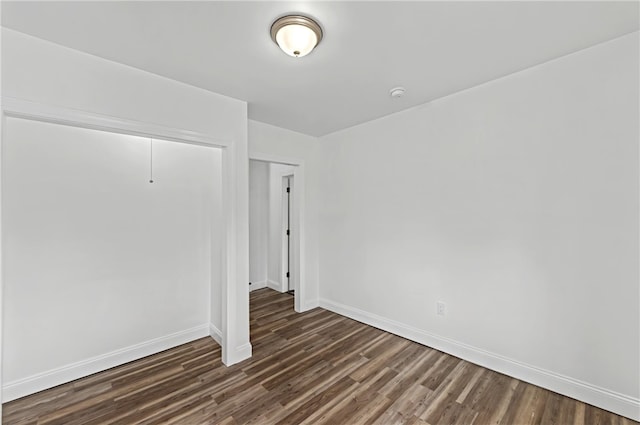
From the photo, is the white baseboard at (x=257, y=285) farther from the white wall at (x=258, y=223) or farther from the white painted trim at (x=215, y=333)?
the white painted trim at (x=215, y=333)

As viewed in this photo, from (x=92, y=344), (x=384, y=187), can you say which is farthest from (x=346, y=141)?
(x=92, y=344)

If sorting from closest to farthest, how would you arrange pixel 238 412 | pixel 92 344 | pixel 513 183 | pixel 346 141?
pixel 238 412
pixel 513 183
pixel 92 344
pixel 346 141

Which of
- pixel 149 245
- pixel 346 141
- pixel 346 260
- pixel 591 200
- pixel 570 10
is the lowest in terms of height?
pixel 346 260

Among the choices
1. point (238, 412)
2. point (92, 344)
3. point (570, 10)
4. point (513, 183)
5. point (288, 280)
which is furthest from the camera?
point (288, 280)

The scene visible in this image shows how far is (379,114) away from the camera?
3166 mm

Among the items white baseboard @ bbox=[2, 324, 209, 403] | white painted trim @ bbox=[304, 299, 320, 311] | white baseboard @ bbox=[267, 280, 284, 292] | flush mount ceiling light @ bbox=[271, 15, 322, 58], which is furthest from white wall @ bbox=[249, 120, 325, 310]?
flush mount ceiling light @ bbox=[271, 15, 322, 58]

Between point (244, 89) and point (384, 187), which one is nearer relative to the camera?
point (244, 89)

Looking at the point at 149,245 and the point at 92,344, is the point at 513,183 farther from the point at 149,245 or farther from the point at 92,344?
the point at 92,344

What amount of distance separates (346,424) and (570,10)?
2985mm

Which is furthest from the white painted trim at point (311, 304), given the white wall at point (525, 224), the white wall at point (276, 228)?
the white wall at point (525, 224)

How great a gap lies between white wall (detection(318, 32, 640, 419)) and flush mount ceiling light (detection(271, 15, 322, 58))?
5.55ft

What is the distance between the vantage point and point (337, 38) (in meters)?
1.75

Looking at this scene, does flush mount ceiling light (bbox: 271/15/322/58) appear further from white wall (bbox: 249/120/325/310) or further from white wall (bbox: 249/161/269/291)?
white wall (bbox: 249/161/269/291)

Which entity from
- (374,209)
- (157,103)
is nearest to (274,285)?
(374,209)
